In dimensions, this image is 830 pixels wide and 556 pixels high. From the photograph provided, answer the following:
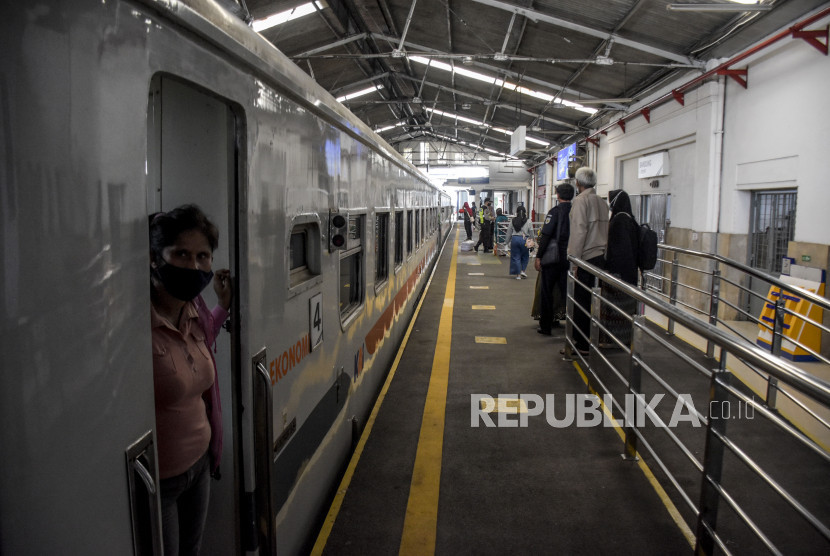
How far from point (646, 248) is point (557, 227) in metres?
1.04

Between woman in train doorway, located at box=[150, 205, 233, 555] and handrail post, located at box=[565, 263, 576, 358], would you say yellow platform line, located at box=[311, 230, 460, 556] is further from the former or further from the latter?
handrail post, located at box=[565, 263, 576, 358]

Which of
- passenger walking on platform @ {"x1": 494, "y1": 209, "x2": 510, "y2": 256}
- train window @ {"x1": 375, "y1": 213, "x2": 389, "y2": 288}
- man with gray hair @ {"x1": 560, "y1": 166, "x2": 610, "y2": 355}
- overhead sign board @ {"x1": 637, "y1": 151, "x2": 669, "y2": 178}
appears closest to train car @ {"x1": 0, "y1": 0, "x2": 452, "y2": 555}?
train window @ {"x1": 375, "y1": 213, "x2": 389, "y2": 288}

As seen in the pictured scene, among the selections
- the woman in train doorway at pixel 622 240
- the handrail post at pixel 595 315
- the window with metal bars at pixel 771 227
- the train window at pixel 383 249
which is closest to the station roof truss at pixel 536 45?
the window with metal bars at pixel 771 227

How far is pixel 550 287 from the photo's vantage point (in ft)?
22.1

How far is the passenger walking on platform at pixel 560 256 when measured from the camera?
6371 millimetres

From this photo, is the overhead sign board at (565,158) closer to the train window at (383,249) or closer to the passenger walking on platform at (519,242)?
the passenger walking on platform at (519,242)

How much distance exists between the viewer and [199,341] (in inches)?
72.2

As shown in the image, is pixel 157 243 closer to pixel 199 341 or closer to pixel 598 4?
pixel 199 341

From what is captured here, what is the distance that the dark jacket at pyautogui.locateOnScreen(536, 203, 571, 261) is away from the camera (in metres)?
6.38

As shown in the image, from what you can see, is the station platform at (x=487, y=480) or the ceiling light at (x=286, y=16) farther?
the ceiling light at (x=286, y=16)

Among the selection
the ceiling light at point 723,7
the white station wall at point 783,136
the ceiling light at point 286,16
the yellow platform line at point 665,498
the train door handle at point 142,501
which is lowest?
the yellow platform line at point 665,498

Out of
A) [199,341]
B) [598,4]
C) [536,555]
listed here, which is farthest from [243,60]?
[598,4]

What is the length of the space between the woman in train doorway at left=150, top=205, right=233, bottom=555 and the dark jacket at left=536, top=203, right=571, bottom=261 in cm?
500

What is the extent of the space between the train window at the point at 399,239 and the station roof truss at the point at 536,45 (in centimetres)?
253
